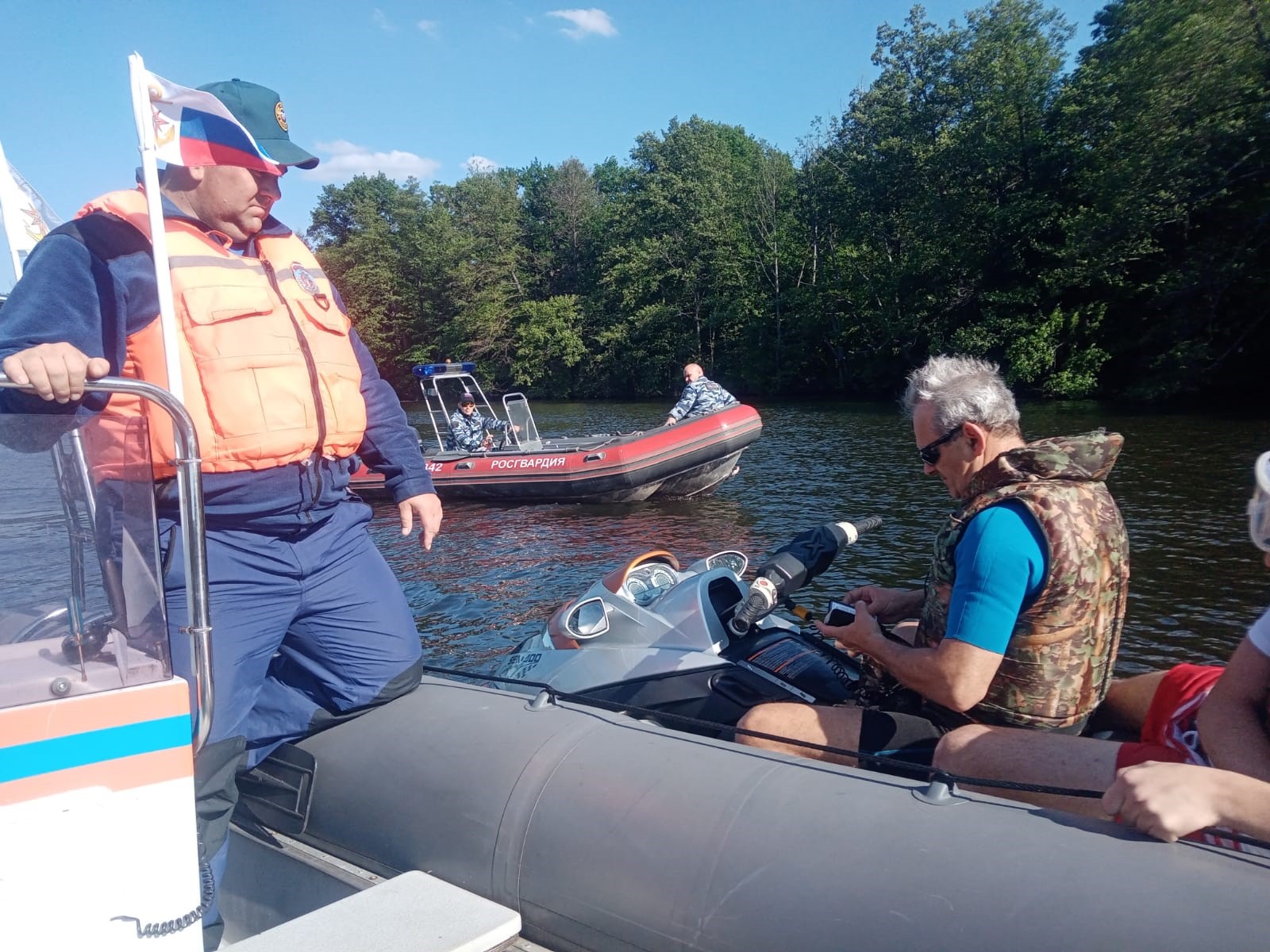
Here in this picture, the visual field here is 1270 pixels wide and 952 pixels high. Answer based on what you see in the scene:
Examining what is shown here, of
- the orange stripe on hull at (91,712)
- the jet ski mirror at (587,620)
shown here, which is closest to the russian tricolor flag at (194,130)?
the orange stripe on hull at (91,712)

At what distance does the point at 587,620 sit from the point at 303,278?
4.44ft

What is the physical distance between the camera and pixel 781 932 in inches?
66.2

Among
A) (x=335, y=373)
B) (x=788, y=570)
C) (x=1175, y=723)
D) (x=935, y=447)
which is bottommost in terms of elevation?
(x=1175, y=723)

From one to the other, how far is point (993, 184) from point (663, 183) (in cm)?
1508

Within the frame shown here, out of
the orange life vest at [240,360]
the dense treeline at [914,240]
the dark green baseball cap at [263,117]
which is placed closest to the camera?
the orange life vest at [240,360]

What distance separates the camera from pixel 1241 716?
5.65ft

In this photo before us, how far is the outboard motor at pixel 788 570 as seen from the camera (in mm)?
2686

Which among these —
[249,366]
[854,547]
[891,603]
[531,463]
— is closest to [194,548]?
[249,366]

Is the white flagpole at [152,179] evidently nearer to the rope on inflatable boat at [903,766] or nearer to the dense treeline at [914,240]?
the rope on inflatable boat at [903,766]

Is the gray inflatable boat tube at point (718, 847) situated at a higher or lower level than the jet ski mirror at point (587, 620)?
lower

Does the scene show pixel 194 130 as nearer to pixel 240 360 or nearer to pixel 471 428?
pixel 240 360

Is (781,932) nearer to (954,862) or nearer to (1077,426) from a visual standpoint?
(954,862)

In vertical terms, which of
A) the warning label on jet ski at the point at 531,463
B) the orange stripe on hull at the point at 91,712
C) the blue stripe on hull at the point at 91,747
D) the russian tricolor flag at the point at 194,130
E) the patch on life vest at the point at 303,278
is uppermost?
the russian tricolor flag at the point at 194,130

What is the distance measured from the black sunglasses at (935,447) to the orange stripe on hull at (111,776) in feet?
5.85
